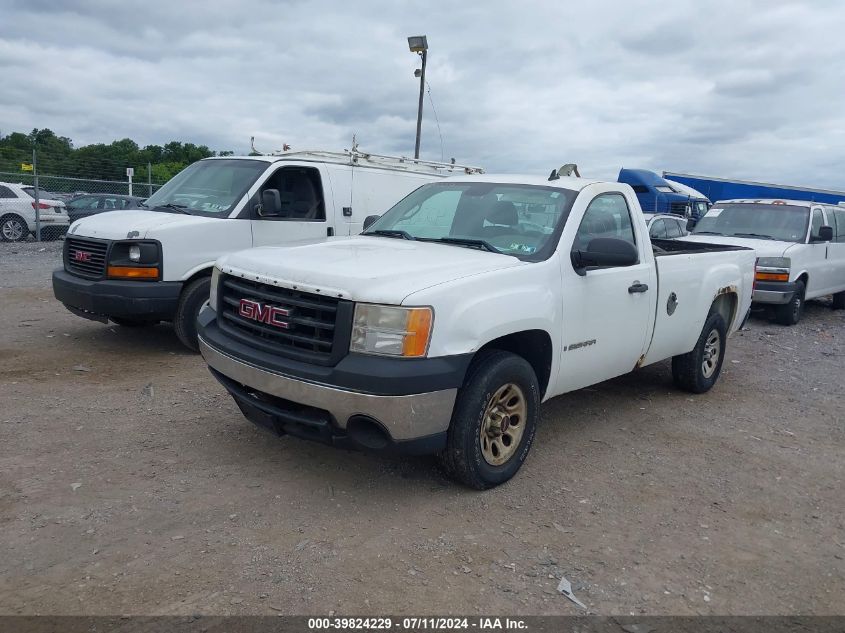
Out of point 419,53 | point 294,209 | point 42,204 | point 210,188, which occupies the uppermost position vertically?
point 419,53

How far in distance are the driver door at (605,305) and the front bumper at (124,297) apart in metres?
3.98

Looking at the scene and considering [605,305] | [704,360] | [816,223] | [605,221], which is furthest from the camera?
[816,223]

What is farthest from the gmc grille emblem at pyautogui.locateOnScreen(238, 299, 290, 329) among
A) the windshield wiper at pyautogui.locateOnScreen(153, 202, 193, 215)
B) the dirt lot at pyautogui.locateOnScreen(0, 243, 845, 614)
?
the windshield wiper at pyautogui.locateOnScreen(153, 202, 193, 215)

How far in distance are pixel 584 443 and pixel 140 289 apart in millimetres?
4233

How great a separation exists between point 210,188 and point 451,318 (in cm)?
483

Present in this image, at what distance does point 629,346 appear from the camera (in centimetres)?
519

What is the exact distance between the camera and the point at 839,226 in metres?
12.2

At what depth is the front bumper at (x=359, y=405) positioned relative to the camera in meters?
3.55

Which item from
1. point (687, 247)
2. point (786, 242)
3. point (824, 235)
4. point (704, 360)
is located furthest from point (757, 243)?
point (704, 360)

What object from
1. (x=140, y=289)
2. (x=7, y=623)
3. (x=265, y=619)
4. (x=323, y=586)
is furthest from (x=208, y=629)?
(x=140, y=289)

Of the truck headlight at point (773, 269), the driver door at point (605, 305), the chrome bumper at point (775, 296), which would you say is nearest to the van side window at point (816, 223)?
the truck headlight at point (773, 269)

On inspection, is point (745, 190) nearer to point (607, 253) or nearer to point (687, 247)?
point (687, 247)

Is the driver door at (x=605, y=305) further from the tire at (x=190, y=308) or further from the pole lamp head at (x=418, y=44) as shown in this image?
the pole lamp head at (x=418, y=44)

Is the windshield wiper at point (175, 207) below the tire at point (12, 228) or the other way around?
the other way around
